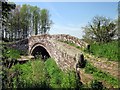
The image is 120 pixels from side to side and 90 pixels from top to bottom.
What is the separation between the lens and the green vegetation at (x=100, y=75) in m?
11.7

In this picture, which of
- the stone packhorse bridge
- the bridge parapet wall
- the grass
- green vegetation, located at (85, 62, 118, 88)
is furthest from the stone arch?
→ green vegetation, located at (85, 62, 118, 88)

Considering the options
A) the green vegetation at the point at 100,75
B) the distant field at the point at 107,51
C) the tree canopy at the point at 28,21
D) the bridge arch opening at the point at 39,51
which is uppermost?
the tree canopy at the point at 28,21

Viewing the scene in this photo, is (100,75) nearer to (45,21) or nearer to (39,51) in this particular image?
(39,51)

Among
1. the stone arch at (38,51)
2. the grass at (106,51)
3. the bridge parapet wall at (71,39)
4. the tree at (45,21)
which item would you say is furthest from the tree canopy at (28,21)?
the grass at (106,51)

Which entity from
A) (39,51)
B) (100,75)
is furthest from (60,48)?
(39,51)

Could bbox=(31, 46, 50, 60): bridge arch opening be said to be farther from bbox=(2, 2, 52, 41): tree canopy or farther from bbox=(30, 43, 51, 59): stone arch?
bbox=(2, 2, 52, 41): tree canopy

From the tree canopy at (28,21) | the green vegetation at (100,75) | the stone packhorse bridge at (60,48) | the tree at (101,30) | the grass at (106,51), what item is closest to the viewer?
the green vegetation at (100,75)

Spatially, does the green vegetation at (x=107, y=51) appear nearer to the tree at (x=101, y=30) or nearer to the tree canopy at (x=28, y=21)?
the tree at (x=101, y=30)

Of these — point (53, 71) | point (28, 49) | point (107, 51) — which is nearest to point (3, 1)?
point (107, 51)

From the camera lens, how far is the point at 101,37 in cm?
2853

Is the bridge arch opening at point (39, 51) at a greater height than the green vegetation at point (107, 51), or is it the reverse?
the bridge arch opening at point (39, 51)

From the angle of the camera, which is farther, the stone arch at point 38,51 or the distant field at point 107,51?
the stone arch at point 38,51

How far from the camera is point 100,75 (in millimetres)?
12602

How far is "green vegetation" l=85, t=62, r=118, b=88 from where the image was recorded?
11703mm
